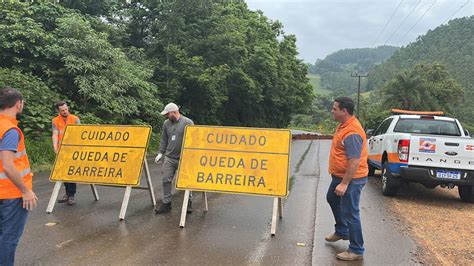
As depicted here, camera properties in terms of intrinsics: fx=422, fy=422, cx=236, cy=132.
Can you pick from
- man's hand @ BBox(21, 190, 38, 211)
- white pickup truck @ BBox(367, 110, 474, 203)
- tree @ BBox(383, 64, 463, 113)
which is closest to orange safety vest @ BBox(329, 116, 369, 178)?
man's hand @ BBox(21, 190, 38, 211)

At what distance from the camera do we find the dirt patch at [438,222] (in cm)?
551

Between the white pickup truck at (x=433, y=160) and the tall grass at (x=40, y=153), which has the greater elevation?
the white pickup truck at (x=433, y=160)

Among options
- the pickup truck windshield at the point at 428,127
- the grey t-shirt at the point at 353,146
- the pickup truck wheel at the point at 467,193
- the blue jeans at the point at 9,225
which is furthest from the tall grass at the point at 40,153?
the pickup truck wheel at the point at 467,193

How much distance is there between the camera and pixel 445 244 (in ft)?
19.6

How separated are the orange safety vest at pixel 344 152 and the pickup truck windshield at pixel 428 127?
5420mm

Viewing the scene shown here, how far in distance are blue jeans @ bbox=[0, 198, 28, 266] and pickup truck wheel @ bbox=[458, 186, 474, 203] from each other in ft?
29.0

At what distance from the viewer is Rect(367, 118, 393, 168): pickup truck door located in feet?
34.6

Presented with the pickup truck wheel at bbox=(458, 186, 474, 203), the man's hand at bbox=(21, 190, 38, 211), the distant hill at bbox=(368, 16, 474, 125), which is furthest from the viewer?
the distant hill at bbox=(368, 16, 474, 125)

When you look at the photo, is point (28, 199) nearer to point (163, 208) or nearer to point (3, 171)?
point (3, 171)

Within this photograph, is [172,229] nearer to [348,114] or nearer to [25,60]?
[348,114]

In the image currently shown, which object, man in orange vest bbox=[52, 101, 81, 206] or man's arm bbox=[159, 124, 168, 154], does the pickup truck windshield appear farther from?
man in orange vest bbox=[52, 101, 81, 206]

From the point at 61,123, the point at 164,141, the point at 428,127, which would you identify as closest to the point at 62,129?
the point at 61,123

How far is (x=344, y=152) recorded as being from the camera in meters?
5.37

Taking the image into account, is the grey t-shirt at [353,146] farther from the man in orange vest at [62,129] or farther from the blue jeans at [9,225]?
the man in orange vest at [62,129]
